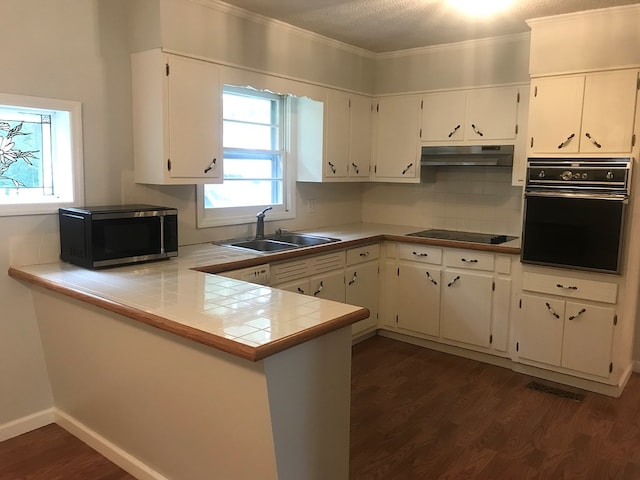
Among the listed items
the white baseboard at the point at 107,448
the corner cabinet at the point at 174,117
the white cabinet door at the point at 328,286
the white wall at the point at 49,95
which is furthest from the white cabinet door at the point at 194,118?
the white baseboard at the point at 107,448

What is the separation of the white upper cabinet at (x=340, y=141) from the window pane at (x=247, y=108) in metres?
0.29

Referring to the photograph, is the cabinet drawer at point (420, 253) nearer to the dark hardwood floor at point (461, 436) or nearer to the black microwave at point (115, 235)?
the dark hardwood floor at point (461, 436)

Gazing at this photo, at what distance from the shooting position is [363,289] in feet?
13.7

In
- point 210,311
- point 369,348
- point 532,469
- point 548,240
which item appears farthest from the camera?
point 369,348

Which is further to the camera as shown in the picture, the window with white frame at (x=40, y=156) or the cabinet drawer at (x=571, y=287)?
the cabinet drawer at (x=571, y=287)

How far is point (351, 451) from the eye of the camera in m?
2.66

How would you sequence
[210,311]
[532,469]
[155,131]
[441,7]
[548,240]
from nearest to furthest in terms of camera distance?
[210,311] < [532,469] < [155,131] < [441,7] < [548,240]

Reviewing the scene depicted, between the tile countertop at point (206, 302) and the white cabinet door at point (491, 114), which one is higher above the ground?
the white cabinet door at point (491, 114)

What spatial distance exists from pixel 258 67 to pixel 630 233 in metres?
2.59

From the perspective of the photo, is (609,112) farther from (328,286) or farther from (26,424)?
(26,424)

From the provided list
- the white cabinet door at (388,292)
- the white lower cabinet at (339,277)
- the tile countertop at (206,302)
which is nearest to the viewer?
the tile countertop at (206,302)

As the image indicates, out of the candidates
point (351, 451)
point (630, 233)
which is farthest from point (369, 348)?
point (630, 233)

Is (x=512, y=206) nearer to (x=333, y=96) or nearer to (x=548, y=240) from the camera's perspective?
(x=548, y=240)

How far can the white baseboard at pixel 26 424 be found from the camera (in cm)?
274
